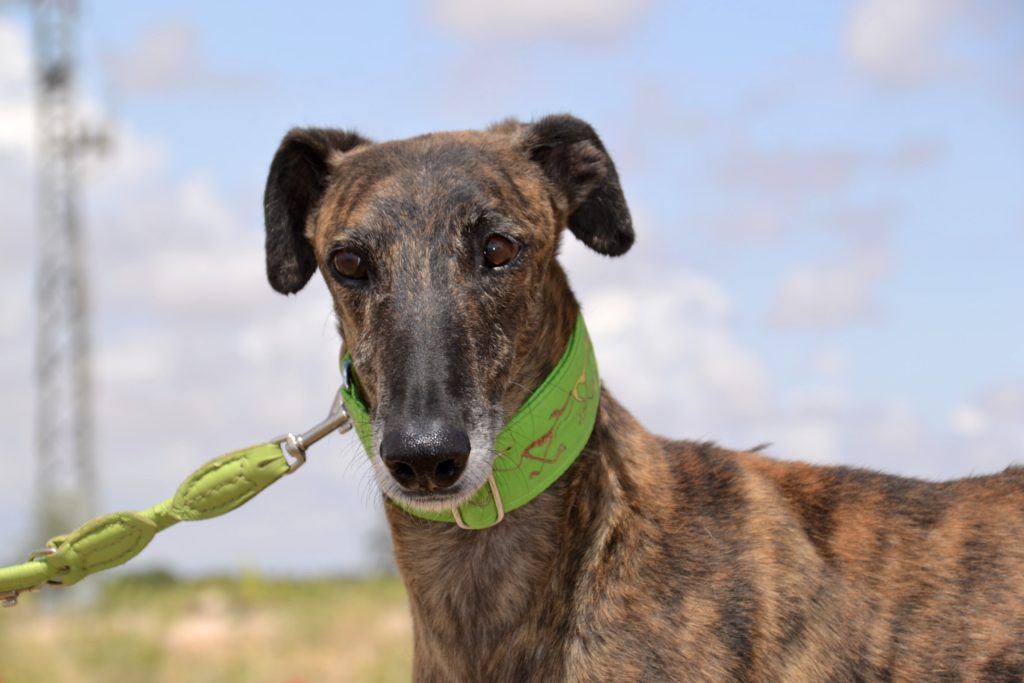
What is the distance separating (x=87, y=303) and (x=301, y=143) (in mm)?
18753

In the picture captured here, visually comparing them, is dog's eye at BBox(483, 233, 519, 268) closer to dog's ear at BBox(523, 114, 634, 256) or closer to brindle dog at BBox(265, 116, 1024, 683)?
brindle dog at BBox(265, 116, 1024, 683)

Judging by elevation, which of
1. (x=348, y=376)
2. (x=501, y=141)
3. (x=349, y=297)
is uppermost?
(x=501, y=141)

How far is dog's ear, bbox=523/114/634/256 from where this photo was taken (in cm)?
534

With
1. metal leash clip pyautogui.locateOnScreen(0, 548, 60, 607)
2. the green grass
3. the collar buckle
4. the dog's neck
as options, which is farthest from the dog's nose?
the green grass

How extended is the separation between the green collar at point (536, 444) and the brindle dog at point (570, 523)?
0.09m

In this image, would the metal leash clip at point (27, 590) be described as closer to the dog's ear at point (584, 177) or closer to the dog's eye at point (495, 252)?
the dog's eye at point (495, 252)

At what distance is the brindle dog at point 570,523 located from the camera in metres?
4.38

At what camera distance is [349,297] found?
475 centimetres

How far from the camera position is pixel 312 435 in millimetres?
5066

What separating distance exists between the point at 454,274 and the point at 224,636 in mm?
11055

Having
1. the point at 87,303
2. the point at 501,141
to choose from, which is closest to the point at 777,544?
the point at 501,141

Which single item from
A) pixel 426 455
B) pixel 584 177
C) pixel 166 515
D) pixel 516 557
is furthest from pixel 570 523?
pixel 166 515

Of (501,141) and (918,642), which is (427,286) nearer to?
(501,141)

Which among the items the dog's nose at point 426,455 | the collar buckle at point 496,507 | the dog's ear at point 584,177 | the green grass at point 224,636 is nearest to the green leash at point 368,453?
the collar buckle at point 496,507
